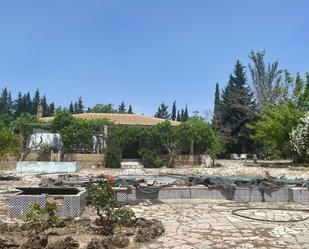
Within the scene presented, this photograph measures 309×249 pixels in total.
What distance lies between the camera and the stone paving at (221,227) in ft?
22.6

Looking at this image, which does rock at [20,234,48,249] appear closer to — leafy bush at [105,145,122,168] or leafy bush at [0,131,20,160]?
leafy bush at [0,131,20,160]

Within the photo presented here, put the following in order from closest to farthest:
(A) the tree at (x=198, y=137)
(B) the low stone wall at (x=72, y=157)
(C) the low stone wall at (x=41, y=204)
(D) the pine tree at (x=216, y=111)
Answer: (C) the low stone wall at (x=41, y=204), (B) the low stone wall at (x=72, y=157), (A) the tree at (x=198, y=137), (D) the pine tree at (x=216, y=111)

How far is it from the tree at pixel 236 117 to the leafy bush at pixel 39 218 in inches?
1422

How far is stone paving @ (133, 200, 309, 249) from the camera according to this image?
22.6ft

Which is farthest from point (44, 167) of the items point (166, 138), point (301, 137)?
point (301, 137)

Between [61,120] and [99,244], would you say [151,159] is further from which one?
[99,244]

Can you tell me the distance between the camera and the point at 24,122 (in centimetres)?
2975

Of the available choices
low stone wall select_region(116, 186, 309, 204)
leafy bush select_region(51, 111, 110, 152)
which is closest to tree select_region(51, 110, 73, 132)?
leafy bush select_region(51, 111, 110, 152)

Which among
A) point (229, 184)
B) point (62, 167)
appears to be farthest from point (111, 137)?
point (229, 184)

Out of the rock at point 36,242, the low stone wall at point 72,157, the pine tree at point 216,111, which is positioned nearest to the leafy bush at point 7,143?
the low stone wall at point 72,157

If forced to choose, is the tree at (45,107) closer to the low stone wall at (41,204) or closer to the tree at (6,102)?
the tree at (6,102)

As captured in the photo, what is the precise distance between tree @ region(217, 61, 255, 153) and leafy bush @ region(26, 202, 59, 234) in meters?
36.1

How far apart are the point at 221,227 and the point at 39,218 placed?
352 cm

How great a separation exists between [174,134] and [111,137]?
448cm
